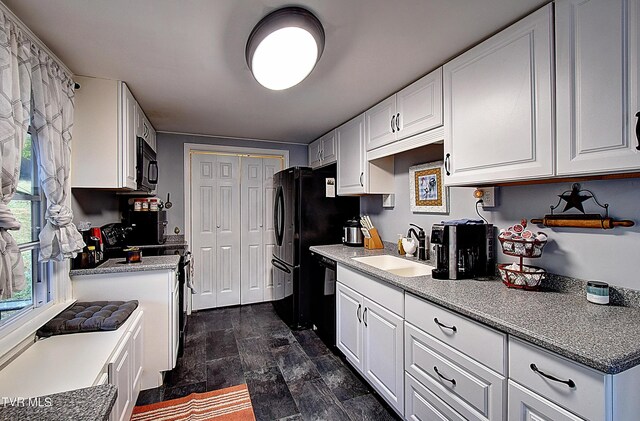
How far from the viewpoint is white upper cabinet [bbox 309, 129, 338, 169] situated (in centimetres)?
328

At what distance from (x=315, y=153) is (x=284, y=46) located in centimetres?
237

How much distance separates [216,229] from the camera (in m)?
3.70

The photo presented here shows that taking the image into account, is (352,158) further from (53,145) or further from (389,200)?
(53,145)

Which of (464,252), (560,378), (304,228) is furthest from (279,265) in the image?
(560,378)

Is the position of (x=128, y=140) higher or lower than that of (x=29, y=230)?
higher

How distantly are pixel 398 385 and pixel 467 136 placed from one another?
57.4 inches

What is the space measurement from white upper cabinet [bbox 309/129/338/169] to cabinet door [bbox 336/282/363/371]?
1.51 metres

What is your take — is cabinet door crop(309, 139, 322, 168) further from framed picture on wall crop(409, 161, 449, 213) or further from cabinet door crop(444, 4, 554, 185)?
cabinet door crop(444, 4, 554, 185)

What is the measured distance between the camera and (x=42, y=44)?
1.55 metres

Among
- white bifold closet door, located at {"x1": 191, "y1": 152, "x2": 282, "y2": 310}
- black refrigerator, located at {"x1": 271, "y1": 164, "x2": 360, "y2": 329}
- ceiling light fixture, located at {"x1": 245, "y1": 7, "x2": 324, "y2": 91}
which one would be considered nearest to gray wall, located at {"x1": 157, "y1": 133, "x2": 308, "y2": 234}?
white bifold closet door, located at {"x1": 191, "y1": 152, "x2": 282, "y2": 310}

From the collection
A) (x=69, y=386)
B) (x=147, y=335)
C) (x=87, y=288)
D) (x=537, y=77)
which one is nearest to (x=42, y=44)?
(x=87, y=288)

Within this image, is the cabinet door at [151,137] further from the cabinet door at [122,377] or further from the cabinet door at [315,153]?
the cabinet door at [122,377]

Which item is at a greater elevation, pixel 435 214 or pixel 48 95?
pixel 48 95

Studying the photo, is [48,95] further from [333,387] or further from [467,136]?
[333,387]
